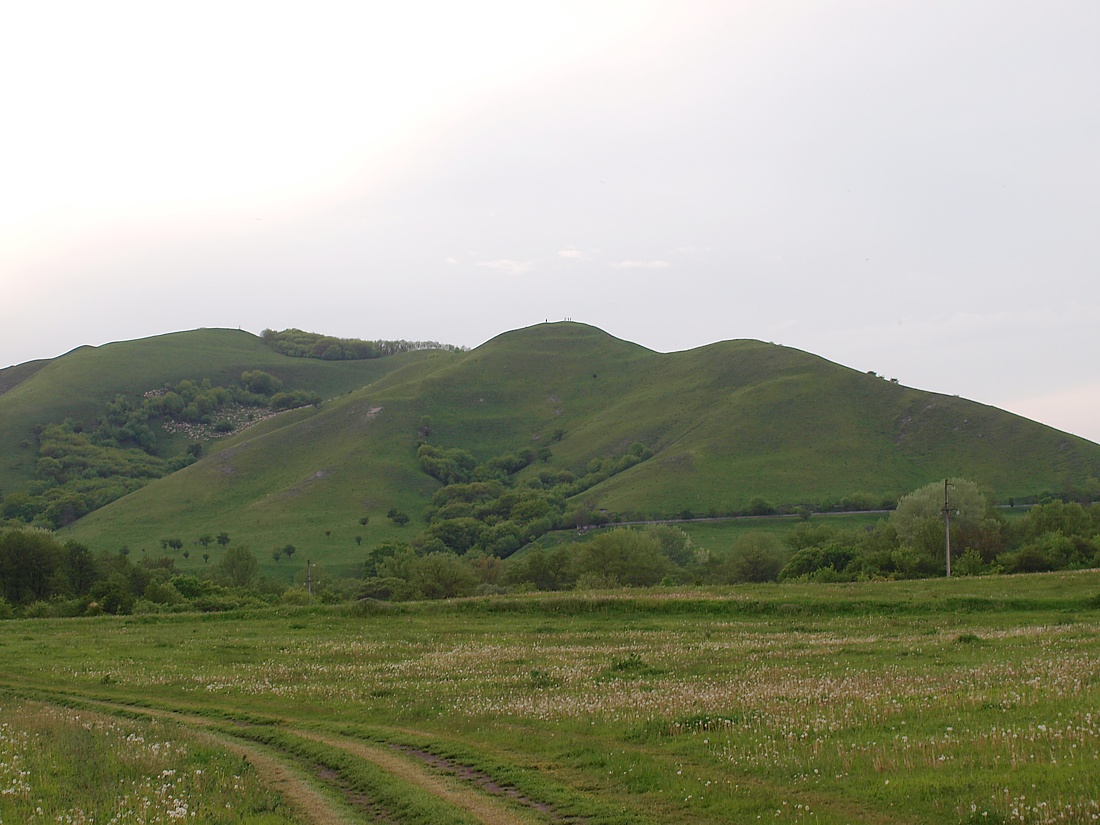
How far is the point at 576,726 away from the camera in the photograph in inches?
712

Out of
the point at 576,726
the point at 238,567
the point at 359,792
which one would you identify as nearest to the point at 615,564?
the point at 238,567

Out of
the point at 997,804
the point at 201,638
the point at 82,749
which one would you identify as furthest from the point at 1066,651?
the point at 201,638

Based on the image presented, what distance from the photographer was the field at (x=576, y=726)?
1198 centimetres

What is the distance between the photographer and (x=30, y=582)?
254 ft

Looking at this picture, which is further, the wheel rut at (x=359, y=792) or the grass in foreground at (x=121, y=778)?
the wheel rut at (x=359, y=792)

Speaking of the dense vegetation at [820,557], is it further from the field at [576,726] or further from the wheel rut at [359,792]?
the wheel rut at [359,792]

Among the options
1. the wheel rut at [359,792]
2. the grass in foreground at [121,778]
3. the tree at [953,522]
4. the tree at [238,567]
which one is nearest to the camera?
the grass in foreground at [121,778]

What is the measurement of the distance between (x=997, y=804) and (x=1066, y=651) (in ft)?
51.3

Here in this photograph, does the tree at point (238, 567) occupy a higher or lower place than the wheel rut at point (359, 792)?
lower

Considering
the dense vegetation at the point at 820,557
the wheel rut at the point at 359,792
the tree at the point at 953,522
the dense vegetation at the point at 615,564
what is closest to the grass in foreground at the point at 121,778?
the wheel rut at the point at 359,792

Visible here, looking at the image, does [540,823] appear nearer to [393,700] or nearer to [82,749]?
[82,749]

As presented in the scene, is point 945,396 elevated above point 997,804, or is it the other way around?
point 945,396

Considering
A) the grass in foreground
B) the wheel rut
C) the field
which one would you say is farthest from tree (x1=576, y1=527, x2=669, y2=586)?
the grass in foreground

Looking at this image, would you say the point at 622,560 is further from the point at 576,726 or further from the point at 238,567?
the point at 576,726
